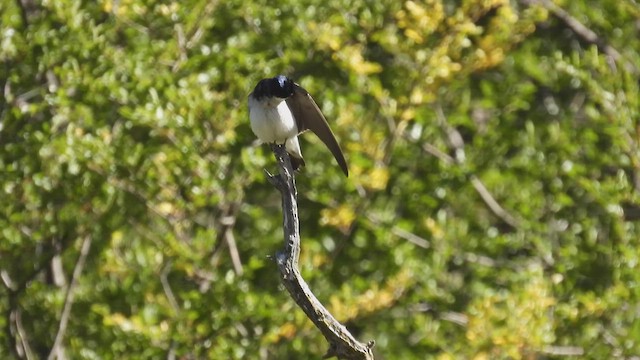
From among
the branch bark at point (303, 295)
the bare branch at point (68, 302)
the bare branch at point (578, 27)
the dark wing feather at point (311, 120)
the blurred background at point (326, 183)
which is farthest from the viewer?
the bare branch at point (578, 27)

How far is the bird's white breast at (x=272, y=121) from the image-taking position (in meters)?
5.61

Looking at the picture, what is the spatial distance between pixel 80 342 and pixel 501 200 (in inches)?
98.0

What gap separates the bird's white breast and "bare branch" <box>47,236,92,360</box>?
171cm

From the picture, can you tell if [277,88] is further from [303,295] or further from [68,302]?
[68,302]

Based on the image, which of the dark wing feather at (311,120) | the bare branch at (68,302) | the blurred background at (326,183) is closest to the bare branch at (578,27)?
the blurred background at (326,183)

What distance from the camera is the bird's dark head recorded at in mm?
5539

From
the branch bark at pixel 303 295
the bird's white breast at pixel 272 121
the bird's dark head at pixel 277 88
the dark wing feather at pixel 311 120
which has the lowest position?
the dark wing feather at pixel 311 120

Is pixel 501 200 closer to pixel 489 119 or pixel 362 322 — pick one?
pixel 489 119

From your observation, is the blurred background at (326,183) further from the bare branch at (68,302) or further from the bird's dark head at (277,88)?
the bird's dark head at (277,88)

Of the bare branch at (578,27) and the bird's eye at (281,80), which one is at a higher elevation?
the bird's eye at (281,80)

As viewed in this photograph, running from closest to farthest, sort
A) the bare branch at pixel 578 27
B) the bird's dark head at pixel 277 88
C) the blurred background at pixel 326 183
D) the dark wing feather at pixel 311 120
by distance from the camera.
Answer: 1. the bird's dark head at pixel 277 88
2. the dark wing feather at pixel 311 120
3. the blurred background at pixel 326 183
4. the bare branch at pixel 578 27

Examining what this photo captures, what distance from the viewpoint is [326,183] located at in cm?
752

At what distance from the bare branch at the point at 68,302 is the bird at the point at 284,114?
1.66 meters

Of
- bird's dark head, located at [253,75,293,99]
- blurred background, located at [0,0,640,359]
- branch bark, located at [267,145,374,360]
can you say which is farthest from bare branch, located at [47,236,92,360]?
branch bark, located at [267,145,374,360]
